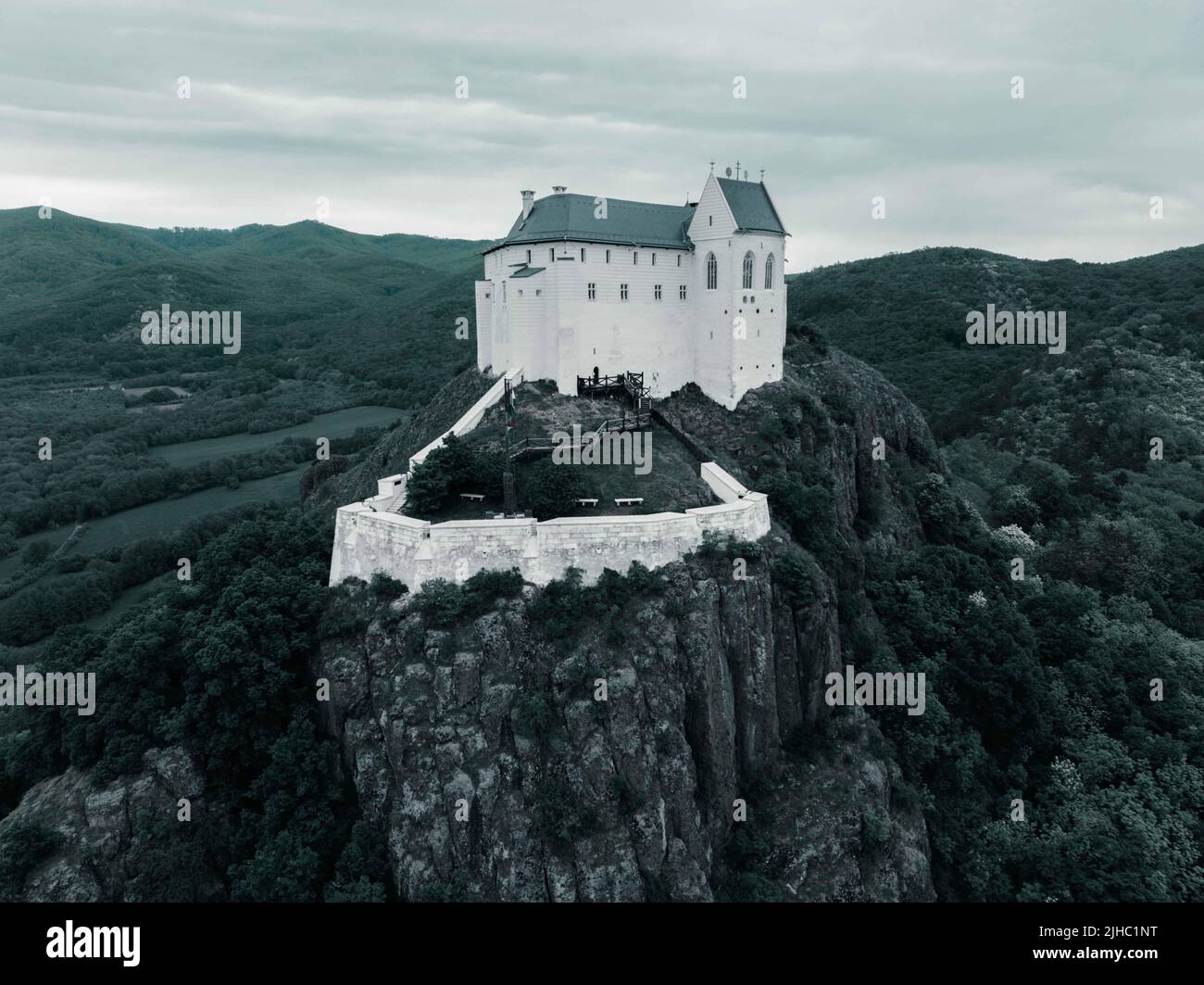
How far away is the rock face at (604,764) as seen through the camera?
31.2m

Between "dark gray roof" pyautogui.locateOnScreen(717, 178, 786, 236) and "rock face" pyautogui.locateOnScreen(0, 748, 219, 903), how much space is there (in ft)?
140

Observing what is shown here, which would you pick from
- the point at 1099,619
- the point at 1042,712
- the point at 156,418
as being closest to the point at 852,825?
the point at 1042,712

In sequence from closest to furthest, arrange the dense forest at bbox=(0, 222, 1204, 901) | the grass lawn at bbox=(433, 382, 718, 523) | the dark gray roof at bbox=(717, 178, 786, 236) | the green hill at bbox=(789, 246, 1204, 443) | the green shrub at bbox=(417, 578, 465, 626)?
the dense forest at bbox=(0, 222, 1204, 901), the green shrub at bbox=(417, 578, 465, 626), the grass lawn at bbox=(433, 382, 718, 523), the dark gray roof at bbox=(717, 178, 786, 236), the green hill at bbox=(789, 246, 1204, 443)

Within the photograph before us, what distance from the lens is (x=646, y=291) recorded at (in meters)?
50.2

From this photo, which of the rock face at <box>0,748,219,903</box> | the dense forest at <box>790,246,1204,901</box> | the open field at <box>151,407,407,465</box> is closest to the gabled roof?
the dense forest at <box>790,246,1204,901</box>

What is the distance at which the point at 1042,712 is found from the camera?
43719 millimetres

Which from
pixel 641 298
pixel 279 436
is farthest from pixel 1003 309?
pixel 279 436

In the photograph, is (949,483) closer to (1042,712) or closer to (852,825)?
(1042,712)

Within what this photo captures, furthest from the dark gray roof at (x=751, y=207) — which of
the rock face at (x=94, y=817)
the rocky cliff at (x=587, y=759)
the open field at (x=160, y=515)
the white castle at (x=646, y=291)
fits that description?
the open field at (x=160, y=515)

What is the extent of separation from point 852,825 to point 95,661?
35444 mm

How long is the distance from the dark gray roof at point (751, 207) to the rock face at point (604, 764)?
24.8 meters

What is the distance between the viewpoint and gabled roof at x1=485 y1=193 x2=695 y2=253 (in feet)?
158

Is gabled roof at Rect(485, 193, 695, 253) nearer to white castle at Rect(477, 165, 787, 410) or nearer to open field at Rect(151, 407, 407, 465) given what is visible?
white castle at Rect(477, 165, 787, 410)

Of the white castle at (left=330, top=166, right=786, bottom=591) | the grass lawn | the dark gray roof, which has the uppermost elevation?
the dark gray roof
